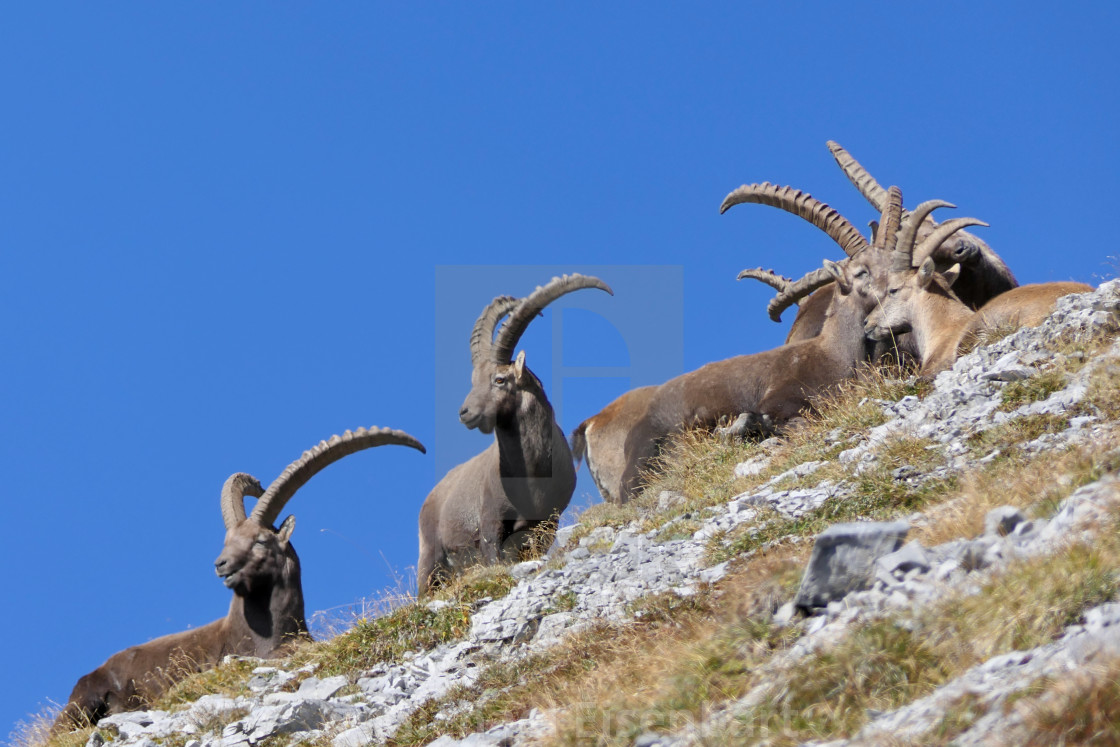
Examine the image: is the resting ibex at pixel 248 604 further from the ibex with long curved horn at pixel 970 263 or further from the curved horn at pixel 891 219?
the ibex with long curved horn at pixel 970 263

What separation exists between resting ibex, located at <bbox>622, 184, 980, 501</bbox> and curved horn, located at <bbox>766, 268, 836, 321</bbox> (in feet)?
11.3

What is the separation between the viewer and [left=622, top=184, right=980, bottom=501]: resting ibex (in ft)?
42.8

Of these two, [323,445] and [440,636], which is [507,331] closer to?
[323,445]

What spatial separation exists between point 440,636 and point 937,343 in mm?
6401

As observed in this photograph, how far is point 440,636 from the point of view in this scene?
9000 mm

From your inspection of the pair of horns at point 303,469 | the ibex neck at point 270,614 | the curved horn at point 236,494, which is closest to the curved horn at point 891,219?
the pair of horns at point 303,469

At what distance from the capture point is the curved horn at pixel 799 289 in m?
17.8

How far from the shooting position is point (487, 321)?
559 inches

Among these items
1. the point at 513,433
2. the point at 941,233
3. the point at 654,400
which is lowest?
the point at 654,400

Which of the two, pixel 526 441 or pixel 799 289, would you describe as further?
pixel 799 289

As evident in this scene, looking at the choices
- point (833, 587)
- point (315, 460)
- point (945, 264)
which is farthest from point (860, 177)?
point (833, 587)

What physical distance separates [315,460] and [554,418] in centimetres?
362

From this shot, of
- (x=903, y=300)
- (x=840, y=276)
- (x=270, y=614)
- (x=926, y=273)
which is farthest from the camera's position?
(x=270, y=614)

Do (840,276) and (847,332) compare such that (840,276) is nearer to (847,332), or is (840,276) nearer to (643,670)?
(847,332)
